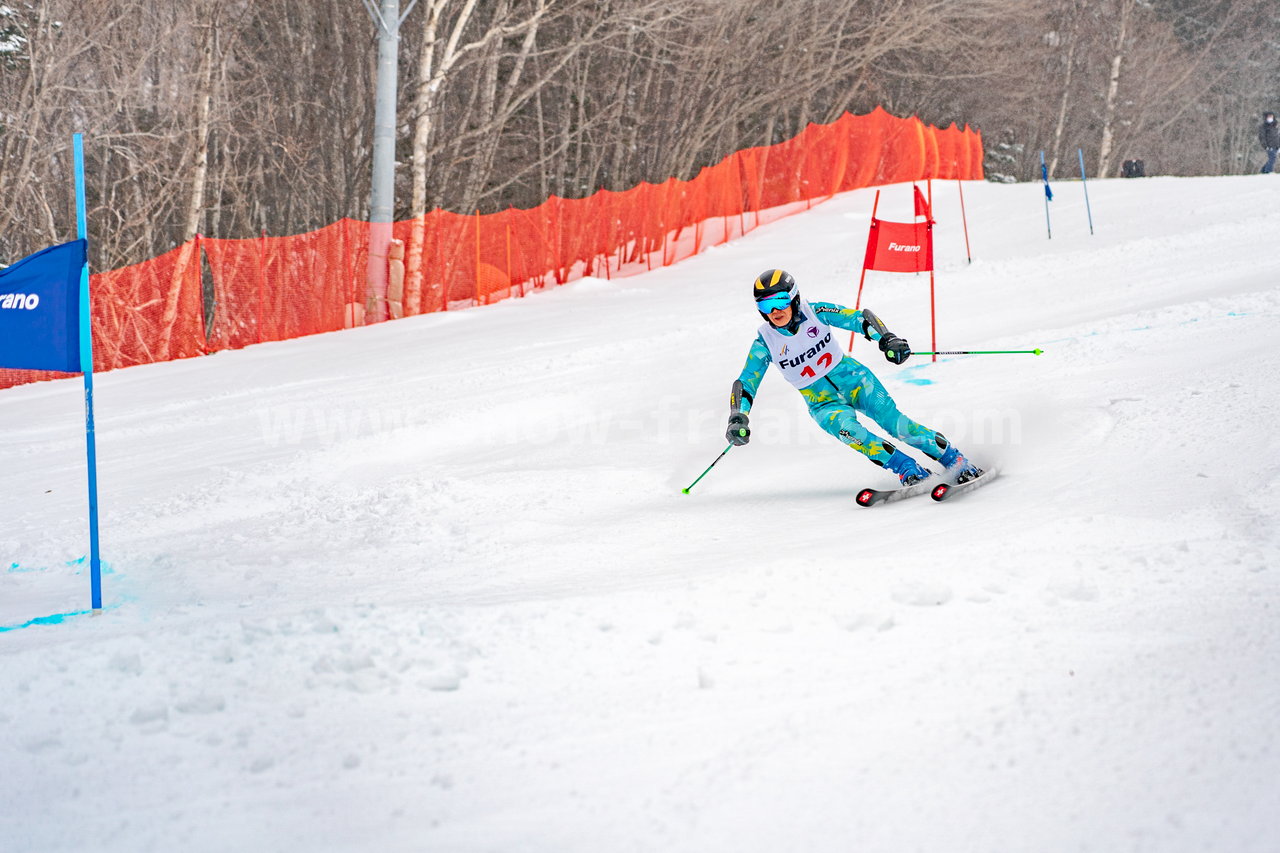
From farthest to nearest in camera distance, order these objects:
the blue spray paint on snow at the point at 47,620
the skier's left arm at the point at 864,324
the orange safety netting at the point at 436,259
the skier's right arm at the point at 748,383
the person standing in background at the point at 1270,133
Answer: the person standing in background at the point at 1270,133 → the orange safety netting at the point at 436,259 → the skier's right arm at the point at 748,383 → the skier's left arm at the point at 864,324 → the blue spray paint on snow at the point at 47,620

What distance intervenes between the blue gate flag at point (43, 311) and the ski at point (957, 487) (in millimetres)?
4625

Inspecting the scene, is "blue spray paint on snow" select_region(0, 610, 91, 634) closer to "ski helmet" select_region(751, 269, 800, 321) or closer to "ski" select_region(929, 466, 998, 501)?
"ski helmet" select_region(751, 269, 800, 321)

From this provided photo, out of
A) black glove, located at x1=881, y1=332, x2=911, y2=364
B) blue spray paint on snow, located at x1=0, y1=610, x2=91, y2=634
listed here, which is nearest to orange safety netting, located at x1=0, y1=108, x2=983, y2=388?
blue spray paint on snow, located at x1=0, y1=610, x2=91, y2=634

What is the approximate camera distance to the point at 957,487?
6.44 m

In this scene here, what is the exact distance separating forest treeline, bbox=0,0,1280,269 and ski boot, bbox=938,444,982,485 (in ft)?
40.3

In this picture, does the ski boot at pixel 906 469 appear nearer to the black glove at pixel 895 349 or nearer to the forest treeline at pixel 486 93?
the black glove at pixel 895 349

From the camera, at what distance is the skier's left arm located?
6910 millimetres

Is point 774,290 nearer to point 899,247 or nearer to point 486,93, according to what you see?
point 899,247

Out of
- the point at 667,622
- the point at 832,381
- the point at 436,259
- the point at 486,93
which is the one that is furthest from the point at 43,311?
the point at 486,93

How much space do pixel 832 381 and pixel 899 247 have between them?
4015mm

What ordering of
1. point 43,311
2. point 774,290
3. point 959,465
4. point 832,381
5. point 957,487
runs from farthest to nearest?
point 832,381 → point 774,290 → point 959,465 → point 957,487 → point 43,311

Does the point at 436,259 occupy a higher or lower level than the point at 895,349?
higher

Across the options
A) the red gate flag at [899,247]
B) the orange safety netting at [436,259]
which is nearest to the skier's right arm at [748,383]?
the red gate flag at [899,247]

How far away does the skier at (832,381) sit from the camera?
22.0 ft
